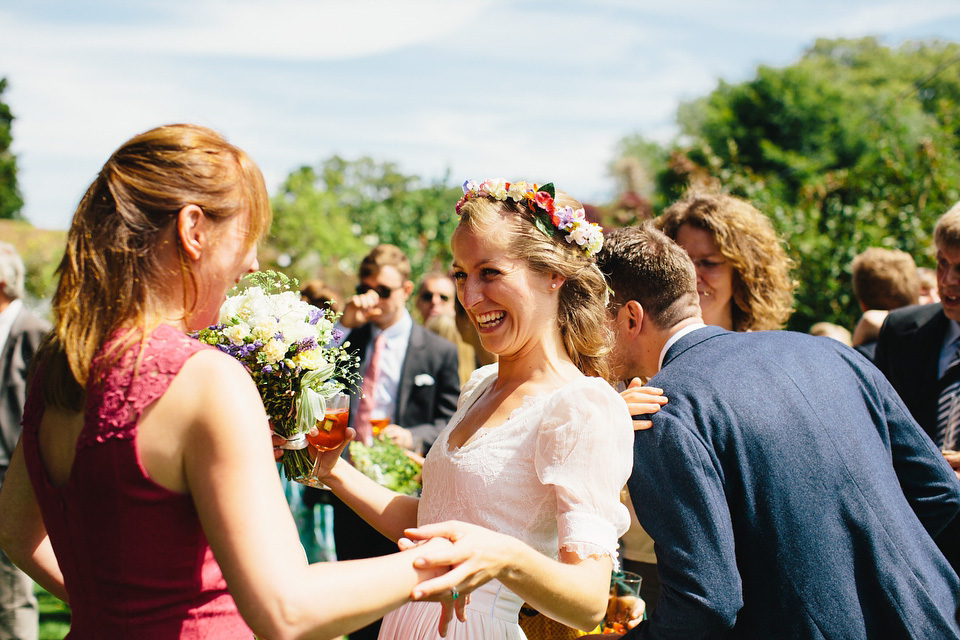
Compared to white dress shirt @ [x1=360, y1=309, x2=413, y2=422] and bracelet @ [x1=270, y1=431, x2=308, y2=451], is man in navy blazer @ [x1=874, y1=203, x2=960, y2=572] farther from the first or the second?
white dress shirt @ [x1=360, y1=309, x2=413, y2=422]

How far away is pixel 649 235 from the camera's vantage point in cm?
275

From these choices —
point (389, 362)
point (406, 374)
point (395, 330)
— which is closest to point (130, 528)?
point (406, 374)

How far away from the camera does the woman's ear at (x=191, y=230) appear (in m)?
1.60

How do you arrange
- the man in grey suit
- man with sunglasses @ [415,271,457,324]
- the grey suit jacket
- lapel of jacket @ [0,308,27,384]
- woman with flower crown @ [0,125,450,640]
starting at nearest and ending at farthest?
woman with flower crown @ [0,125,450,640]
the man in grey suit
the grey suit jacket
lapel of jacket @ [0,308,27,384]
man with sunglasses @ [415,271,457,324]

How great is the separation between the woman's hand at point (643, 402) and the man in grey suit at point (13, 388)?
13.6ft

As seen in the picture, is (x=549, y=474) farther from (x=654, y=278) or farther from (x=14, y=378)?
(x=14, y=378)

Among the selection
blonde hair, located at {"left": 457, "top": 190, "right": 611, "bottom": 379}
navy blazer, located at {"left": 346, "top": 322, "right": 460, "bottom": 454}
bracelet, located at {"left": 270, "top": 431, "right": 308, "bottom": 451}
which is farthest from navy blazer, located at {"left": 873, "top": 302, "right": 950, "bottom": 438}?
bracelet, located at {"left": 270, "top": 431, "right": 308, "bottom": 451}

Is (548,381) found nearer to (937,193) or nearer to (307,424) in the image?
(307,424)

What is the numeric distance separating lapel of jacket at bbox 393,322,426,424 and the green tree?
142 ft

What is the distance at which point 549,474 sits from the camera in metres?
2.02

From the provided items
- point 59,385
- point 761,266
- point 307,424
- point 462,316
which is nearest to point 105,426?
point 59,385

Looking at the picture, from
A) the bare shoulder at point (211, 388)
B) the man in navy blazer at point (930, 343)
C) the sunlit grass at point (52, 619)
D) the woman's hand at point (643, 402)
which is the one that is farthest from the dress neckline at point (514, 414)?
the sunlit grass at point (52, 619)

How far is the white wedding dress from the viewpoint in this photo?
1970 millimetres

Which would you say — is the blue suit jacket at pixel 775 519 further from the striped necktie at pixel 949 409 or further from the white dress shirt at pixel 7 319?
the white dress shirt at pixel 7 319
